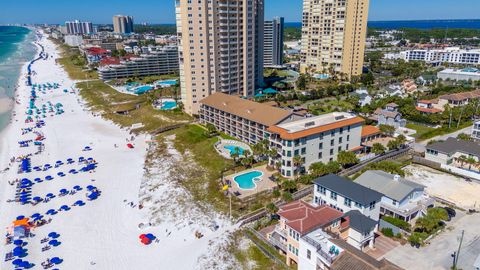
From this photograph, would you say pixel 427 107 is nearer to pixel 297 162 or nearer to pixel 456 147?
pixel 456 147

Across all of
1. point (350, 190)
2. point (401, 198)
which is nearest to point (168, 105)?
point (350, 190)

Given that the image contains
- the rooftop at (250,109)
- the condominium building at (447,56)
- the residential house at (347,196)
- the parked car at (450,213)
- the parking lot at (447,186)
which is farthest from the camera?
the condominium building at (447,56)

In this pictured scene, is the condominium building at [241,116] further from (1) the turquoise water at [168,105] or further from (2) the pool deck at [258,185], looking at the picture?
(1) the turquoise water at [168,105]

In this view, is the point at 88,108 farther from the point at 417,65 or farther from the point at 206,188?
the point at 417,65

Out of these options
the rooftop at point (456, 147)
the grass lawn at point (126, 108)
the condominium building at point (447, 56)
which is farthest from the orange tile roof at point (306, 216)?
the condominium building at point (447, 56)

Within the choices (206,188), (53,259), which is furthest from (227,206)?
(53,259)
